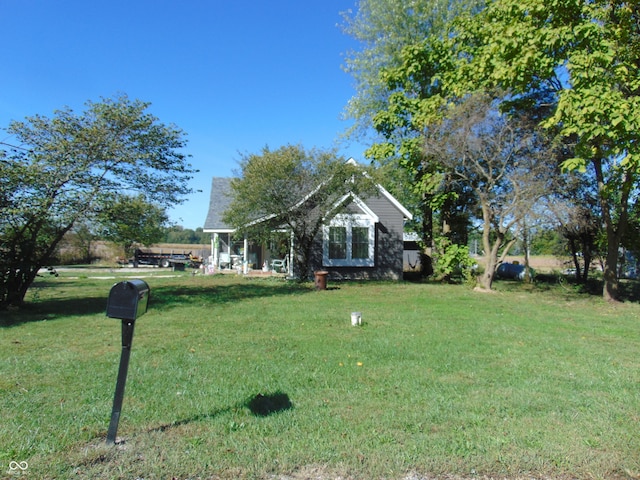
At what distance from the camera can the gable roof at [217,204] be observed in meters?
23.4

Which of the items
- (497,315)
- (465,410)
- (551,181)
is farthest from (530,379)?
(551,181)

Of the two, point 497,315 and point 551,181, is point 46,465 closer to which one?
point 497,315

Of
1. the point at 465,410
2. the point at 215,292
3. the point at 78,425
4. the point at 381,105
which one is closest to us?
the point at 78,425

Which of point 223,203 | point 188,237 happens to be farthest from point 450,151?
point 188,237

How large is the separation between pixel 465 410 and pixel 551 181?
1211 centimetres

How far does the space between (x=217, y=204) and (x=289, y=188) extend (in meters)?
10.6

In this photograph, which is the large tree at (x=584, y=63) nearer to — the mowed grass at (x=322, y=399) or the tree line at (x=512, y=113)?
the tree line at (x=512, y=113)

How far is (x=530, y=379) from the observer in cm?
495

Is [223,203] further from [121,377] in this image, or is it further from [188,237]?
[188,237]

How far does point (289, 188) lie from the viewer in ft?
52.0

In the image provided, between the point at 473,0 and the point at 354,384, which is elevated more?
the point at 473,0

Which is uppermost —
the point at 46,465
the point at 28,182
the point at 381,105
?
the point at 381,105

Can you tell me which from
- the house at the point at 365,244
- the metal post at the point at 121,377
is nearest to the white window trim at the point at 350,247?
the house at the point at 365,244

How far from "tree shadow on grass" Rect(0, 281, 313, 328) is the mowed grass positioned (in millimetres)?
749
